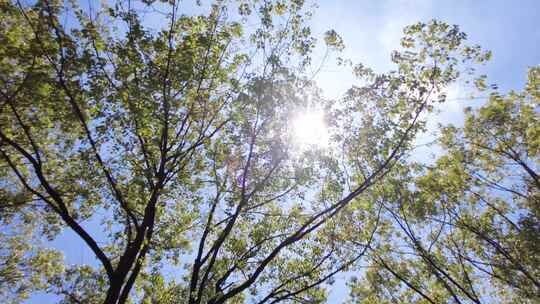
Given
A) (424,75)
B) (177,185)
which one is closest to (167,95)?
(177,185)

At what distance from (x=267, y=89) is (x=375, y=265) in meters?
11.2

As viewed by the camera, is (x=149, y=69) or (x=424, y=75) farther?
(x=424, y=75)

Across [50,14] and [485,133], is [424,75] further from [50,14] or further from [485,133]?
[50,14]

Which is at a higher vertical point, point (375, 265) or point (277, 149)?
point (277, 149)

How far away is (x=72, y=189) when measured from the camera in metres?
13.5

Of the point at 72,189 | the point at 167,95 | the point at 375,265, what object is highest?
the point at 167,95

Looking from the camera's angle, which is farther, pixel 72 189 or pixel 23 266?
pixel 23 266

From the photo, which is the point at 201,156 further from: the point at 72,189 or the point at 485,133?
the point at 485,133

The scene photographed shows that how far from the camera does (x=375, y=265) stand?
17875 mm

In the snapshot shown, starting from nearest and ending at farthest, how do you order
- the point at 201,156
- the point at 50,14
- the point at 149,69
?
the point at 50,14 → the point at 149,69 → the point at 201,156

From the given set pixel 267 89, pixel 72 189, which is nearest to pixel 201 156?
pixel 267 89

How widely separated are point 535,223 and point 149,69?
18.6 meters

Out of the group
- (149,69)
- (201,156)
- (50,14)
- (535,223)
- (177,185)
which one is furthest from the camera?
(535,223)

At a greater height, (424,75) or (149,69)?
(149,69)
